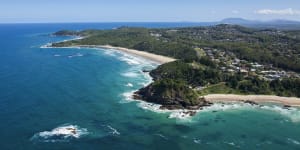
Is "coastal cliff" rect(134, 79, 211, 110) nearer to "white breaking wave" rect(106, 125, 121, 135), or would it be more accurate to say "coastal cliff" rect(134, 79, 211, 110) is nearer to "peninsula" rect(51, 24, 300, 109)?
"peninsula" rect(51, 24, 300, 109)

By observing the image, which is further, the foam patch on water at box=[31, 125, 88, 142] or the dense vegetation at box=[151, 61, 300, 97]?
the dense vegetation at box=[151, 61, 300, 97]

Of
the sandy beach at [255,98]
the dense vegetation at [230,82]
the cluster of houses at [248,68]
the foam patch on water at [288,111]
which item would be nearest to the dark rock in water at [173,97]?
the sandy beach at [255,98]

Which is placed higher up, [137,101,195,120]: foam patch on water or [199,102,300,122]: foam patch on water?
[137,101,195,120]: foam patch on water

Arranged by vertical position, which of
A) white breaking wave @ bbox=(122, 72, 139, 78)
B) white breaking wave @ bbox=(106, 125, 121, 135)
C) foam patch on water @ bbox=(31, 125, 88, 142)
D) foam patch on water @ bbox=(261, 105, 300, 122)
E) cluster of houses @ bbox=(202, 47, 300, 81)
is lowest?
foam patch on water @ bbox=(261, 105, 300, 122)

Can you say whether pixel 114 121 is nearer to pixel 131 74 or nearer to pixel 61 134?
pixel 61 134

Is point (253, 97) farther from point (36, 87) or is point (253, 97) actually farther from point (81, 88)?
point (36, 87)

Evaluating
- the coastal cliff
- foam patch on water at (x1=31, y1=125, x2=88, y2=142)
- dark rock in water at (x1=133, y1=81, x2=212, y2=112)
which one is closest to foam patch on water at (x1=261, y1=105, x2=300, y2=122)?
dark rock in water at (x1=133, y1=81, x2=212, y2=112)

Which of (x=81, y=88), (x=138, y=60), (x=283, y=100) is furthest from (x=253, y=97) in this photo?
(x=138, y=60)
